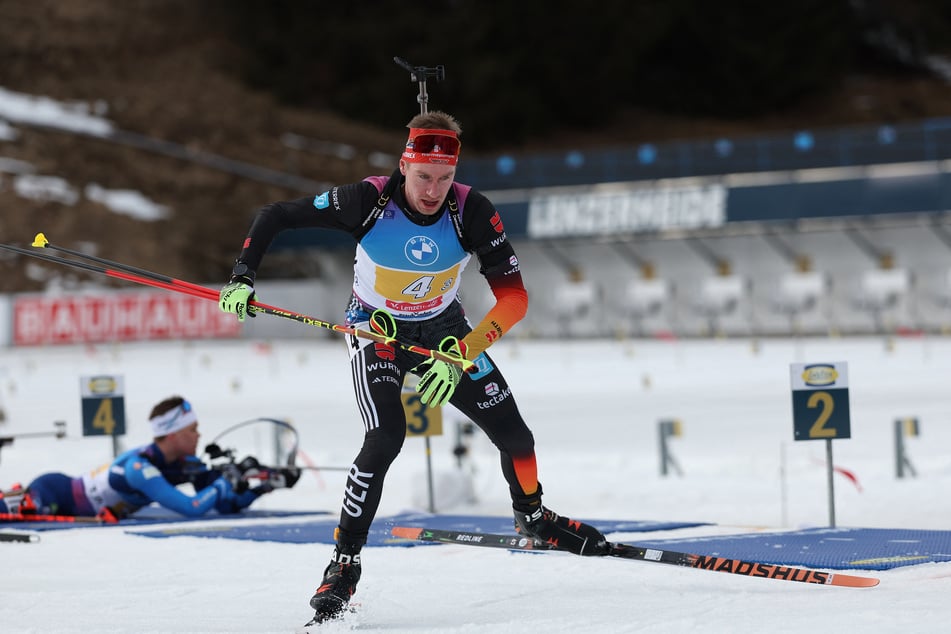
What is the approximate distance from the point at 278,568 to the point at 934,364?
18744mm

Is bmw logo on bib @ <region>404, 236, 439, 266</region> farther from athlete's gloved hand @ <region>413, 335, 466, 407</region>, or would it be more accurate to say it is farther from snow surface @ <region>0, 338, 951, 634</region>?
snow surface @ <region>0, 338, 951, 634</region>

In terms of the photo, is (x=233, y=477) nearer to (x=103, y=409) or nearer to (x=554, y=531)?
(x=103, y=409)

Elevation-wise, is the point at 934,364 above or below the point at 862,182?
below

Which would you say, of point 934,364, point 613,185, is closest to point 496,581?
point 934,364

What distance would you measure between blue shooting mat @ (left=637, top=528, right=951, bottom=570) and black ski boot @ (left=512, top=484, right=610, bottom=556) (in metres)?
0.96

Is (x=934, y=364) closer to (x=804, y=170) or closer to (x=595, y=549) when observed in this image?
(x=804, y=170)

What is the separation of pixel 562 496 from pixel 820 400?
3843mm

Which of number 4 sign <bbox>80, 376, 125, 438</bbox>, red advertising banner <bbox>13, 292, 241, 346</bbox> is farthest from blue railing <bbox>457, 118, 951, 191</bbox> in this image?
number 4 sign <bbox>80, 376, 125, 438</bbox>

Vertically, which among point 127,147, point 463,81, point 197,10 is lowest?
point 127,147

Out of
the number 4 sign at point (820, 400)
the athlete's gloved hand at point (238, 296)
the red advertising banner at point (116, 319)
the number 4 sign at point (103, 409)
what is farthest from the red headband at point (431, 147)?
the red advertising banner at point (116, 319)

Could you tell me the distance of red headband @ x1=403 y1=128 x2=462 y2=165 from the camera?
6.39 meters

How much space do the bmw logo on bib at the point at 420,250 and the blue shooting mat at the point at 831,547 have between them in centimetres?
254

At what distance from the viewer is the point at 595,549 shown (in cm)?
698

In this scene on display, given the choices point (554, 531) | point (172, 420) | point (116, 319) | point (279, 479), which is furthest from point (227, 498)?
point (116, 319)
